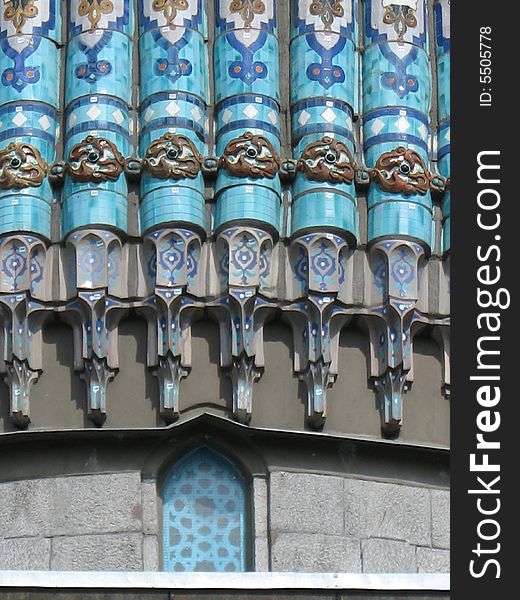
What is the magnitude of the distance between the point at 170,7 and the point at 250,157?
159 centimetres

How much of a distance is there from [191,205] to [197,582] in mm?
3995

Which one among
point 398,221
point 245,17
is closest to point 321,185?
point 398,221

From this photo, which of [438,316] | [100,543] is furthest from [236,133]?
[100,543]

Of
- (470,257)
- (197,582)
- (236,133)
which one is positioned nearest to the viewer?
(197,582)

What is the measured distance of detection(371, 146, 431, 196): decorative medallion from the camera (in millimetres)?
22359

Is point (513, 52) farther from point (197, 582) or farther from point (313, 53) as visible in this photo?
point (197, 582)

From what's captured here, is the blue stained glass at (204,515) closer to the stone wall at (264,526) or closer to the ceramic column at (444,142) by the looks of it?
the stone wall at (264,526)

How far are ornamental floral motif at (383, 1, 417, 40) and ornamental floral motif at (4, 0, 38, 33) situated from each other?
10.3 feet

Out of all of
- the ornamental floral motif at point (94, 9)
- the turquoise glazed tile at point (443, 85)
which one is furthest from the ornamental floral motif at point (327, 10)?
the ornamental floral motif at point (94, 9)

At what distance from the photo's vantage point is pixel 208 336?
22016mm

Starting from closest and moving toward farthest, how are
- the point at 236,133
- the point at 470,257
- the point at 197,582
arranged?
1. the point at 197,582
2. the point at 470,257
3. the point at 236,133

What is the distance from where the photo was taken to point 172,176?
22.1 m

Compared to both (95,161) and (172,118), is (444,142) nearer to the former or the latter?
(172,118)

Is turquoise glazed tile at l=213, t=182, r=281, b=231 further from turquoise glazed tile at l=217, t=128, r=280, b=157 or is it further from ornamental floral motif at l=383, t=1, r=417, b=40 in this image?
ornamental floral motif at l=383, t=1, r=417, b=40
